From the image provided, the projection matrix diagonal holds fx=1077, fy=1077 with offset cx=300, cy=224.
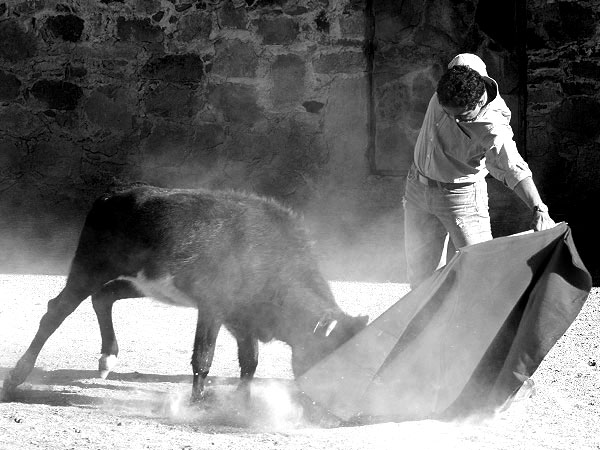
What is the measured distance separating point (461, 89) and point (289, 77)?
5347mm

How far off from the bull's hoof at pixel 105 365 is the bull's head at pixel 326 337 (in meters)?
1.32

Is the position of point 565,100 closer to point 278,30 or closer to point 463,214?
point 278,30

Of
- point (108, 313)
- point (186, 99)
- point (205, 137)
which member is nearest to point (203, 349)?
point (108, 313)

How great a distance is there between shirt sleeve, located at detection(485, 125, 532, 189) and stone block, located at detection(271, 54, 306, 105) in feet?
17.0

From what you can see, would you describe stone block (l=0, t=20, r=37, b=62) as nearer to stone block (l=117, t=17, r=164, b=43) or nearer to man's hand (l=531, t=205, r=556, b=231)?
stone block (l=117, t=17, r=164, b=43)

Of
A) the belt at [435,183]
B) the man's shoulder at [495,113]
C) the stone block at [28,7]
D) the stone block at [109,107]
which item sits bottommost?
the stone block at [109,107]

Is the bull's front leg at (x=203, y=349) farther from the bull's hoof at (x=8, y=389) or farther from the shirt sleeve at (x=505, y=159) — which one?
the shirt sleeve at (x=505, y=159)

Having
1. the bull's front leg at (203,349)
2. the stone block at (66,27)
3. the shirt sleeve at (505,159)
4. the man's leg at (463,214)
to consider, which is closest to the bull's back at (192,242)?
the bull's front leg at (203,349)

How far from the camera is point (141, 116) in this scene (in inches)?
414

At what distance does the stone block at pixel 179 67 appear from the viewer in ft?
34.2

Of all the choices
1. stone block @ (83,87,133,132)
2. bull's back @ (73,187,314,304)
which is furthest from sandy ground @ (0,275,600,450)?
stone block @ (83,87,133,132)

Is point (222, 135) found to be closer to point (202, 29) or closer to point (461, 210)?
point (202, 29)

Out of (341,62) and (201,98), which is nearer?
(341,62)

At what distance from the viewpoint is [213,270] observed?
18.0 ft
